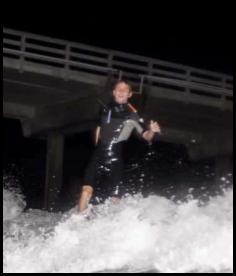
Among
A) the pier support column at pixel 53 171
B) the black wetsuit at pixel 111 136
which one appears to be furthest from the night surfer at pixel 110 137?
the pier support column at pixel 53 171

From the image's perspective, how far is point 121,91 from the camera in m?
8.88

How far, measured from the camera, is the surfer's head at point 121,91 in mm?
8820

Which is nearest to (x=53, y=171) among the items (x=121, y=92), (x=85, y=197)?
(x=85, y=197)

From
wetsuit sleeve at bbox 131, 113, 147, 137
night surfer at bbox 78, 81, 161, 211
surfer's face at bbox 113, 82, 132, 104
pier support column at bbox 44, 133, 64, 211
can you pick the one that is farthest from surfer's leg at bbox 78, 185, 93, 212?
pier support column at bbox 44, 133, 64, 211

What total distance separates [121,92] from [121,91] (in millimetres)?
15

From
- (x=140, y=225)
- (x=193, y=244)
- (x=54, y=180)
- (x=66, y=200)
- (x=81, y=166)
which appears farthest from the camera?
(x=81, y=166)

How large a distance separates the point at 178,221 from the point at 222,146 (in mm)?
14715

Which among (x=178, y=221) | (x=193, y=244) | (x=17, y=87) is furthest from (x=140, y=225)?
(x=17, y=87)

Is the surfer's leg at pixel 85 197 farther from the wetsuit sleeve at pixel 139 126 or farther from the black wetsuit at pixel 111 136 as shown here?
the wetsuit sleeve at pixel 139 126

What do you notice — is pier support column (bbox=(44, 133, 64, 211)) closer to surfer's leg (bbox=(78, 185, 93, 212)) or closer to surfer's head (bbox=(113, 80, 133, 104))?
surfer's leg (bbox=(78, 185, 93, 212))

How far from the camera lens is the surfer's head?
882 centimetres

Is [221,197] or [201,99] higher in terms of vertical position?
[201,99]

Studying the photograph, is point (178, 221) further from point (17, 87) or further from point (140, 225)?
point (17, 87)

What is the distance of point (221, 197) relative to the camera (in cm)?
934
